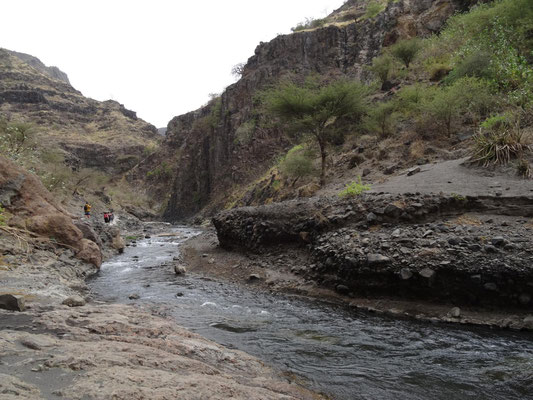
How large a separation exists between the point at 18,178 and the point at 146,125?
107m

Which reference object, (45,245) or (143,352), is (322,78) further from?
(143,352)

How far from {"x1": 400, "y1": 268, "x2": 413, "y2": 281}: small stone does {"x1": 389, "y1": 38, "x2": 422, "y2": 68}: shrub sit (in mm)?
23782

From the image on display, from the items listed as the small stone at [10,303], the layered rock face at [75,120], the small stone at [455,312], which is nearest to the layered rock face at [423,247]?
the small stone at [455,312]

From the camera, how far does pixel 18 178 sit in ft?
35.2

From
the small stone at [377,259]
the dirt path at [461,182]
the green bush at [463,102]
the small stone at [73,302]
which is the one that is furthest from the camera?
the green bush at [463,102]

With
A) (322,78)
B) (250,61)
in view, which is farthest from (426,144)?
(250,61)

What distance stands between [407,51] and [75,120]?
326 ft

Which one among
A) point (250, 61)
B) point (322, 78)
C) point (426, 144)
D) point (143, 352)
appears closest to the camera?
point (143, 352)

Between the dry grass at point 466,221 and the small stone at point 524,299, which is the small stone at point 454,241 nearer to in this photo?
the dry grass at point 466,221

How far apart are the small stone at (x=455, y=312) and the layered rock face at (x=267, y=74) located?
3098 centimetres

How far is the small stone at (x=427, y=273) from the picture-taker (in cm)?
A: 663

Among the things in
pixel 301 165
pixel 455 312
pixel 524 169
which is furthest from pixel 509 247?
pixel 301 165

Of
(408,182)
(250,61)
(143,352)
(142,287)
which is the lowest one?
(142,287)

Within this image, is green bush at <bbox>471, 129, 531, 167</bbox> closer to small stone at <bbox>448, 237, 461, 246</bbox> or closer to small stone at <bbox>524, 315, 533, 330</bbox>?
small stone at <bbox>448, 237, 461, 246</bbox>
